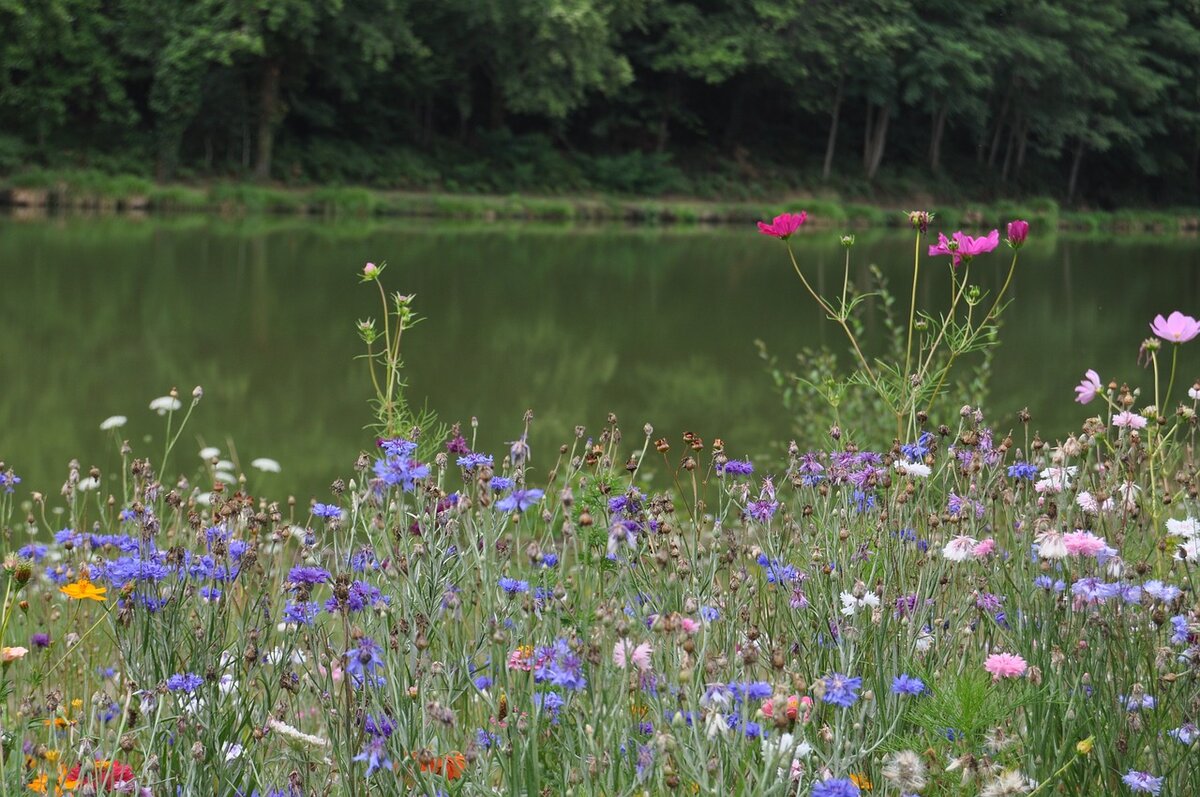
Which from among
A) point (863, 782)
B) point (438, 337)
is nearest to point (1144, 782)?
point (863, 782)

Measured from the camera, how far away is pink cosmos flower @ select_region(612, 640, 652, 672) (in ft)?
4.81

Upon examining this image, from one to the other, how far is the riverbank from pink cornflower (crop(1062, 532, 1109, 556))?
24.1m

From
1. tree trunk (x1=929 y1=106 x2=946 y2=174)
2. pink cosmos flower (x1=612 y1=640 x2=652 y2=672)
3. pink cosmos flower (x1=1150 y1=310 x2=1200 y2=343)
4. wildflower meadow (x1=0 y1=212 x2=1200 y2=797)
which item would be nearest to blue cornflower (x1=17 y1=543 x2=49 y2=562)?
wildflower meadow (x1=0 y1=212 x2=1200 y2=797)

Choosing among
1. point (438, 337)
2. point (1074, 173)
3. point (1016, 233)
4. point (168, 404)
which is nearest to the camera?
point (1016, 233)

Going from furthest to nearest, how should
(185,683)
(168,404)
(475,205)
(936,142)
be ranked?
(936,142)
(475,205)
(168,404)
(185,683)

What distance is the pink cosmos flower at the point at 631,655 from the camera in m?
1.47

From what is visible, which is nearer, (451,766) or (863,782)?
(451,766)

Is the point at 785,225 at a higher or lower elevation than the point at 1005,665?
higher

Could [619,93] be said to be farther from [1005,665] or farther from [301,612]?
[1005,665]

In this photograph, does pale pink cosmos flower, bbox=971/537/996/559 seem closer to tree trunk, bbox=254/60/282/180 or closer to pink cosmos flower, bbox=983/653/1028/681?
pink cosmos flower, bbox=983/653/1028/681

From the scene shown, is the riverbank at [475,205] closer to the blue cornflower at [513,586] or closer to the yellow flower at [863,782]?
the blue cornflower at [513,586]

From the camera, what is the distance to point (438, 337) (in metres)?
10.3

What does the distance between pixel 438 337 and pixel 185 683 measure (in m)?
8.56

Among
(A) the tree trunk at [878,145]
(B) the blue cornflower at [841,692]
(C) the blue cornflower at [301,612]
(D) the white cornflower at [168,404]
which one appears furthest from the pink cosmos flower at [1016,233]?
(A) the tree trunk at [878,145]
